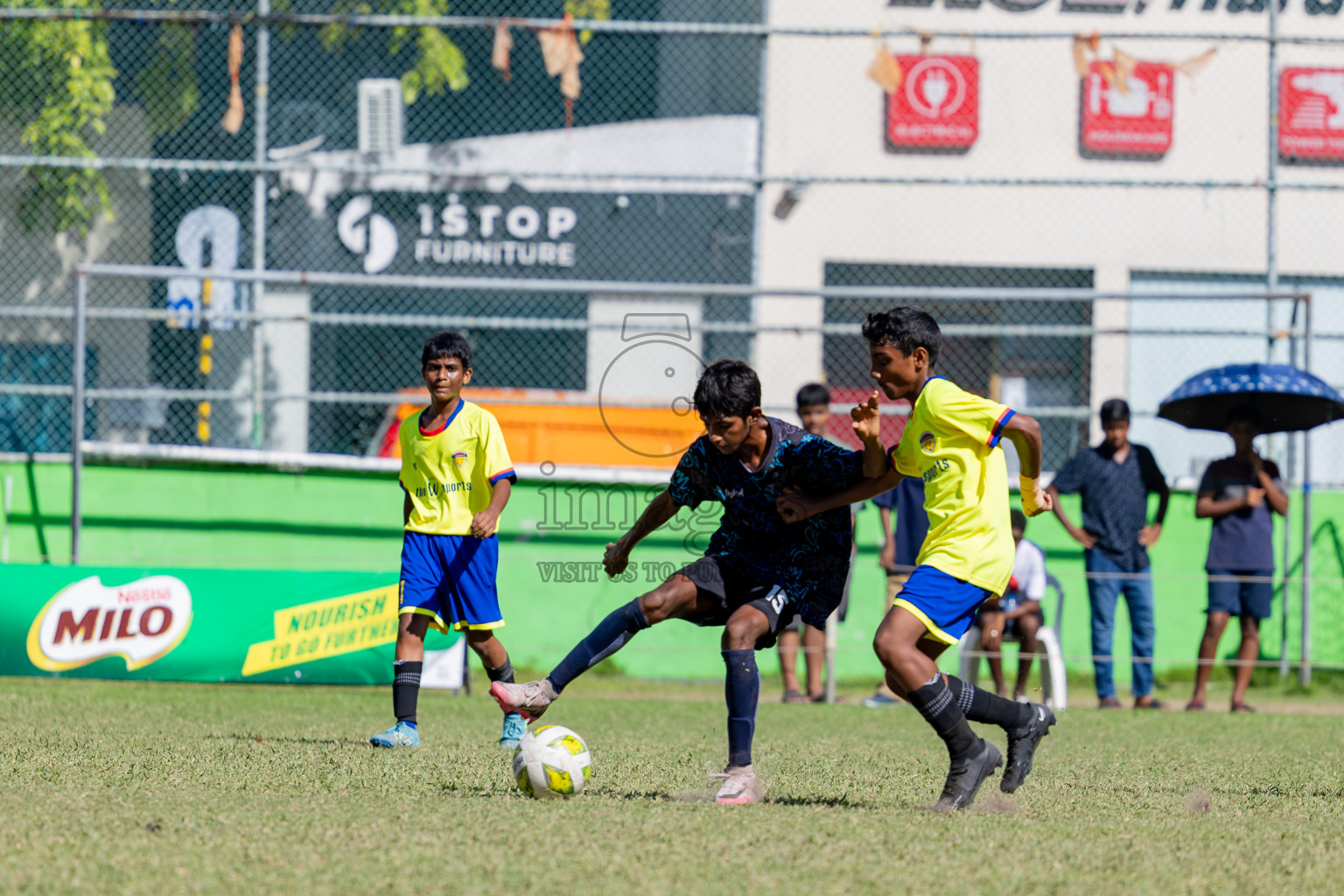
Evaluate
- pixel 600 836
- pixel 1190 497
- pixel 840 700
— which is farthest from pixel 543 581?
pixel 600 836

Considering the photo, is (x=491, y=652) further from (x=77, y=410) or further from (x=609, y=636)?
(x=77, y=410)

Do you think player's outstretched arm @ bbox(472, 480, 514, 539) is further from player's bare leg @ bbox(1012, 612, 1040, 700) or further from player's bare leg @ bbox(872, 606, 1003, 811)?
player's bare leg @ bbox(1012, 612, 1040, 700)

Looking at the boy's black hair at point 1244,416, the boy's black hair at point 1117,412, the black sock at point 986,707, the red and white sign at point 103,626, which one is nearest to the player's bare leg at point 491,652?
the black sock at point 986,707

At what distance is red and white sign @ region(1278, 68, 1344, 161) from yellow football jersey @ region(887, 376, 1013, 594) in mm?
12482

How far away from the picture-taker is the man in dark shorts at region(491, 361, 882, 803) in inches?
197

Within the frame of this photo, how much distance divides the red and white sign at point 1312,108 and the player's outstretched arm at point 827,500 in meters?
12.6

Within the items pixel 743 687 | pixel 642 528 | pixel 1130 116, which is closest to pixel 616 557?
pixel 642 528

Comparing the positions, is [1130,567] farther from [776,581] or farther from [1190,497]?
[776,581]

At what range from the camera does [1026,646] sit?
395 inches

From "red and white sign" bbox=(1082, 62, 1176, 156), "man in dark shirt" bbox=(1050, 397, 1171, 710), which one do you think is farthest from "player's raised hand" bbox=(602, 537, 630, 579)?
"red and white sign" bbox=(1082, 62, 1176, 156)

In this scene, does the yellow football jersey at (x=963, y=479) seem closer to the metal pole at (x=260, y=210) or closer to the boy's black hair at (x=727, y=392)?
the boy's black hair at (x=727, y=392)

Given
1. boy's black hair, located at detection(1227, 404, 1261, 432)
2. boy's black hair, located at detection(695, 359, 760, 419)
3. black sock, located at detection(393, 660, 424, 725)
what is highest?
boy's black hair, located at detection(695, 359, 760, 419)

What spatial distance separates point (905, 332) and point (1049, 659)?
5776 mm

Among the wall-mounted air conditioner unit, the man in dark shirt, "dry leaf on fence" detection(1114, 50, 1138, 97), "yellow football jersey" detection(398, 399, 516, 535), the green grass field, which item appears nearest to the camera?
the green grass field
